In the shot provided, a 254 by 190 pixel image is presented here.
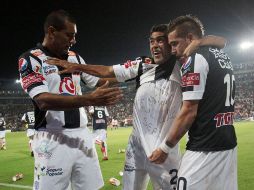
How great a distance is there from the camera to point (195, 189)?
347 cm

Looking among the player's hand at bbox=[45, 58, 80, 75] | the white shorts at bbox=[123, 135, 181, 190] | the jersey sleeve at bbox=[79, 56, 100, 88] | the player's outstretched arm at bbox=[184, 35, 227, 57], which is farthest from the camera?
the jersey sleeve at bbox=[79, 56, 100, 88]

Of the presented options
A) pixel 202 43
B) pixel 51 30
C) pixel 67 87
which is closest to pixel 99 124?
pixel 67 87

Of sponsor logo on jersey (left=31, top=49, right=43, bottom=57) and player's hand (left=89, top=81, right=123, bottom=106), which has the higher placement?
sponsor logo on jersey (left=31, top=49, right=43, bottom=57)

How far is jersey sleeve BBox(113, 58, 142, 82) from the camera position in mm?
4398

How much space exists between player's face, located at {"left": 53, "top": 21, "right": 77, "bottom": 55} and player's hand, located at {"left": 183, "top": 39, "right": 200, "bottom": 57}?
4.17 ft

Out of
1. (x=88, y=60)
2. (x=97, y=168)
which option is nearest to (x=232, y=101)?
(x=97, y=168)

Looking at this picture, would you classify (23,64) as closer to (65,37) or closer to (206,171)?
(65,37)

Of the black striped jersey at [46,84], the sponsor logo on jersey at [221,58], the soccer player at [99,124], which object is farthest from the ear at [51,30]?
the soccer player at [99,124]

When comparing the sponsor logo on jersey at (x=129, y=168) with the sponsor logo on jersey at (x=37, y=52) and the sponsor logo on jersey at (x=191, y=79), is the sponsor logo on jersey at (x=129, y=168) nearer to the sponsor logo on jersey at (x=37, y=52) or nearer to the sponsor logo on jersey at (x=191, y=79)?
the sponsor logo on jersey at (x=191, y=79)

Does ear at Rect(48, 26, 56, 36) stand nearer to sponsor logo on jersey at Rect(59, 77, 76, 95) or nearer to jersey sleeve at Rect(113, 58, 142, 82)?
sponsor logo on jersey at Rect(59, 77, 76, 95)

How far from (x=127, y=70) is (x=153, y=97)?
442mm

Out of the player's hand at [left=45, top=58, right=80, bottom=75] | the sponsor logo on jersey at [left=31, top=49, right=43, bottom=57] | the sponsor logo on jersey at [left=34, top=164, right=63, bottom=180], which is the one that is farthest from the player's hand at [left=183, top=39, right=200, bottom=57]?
the sponsor logo on jersey at [left=34, top=164, right=63, bottom=180]

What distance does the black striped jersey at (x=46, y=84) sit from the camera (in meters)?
3.84

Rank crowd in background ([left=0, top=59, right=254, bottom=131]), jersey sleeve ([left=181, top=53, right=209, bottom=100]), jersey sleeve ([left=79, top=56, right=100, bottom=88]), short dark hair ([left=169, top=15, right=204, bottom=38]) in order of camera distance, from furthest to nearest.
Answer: crowd in background ([left=0, top=59, right=254, bottom=131]) < jersey sleeve ([left=79, top=56, right=100, bottom=88]) < short dark hair ([left=169, top=15, right=204, bottom=38]) < jersey sleeve ([left=181, top=53, right=209, bottom=100])
